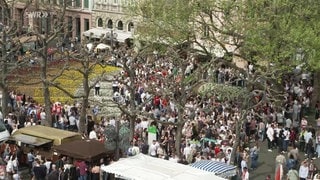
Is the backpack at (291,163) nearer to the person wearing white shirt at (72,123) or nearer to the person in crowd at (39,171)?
the person in crowd at (39,171)

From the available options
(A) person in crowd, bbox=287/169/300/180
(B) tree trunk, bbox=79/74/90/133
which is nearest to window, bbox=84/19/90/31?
(B) tree trunk, bbox=79/74/90/133

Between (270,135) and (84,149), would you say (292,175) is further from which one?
(84,149)

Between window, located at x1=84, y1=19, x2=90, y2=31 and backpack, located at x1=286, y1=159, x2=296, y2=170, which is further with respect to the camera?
window, located at x1=84, y1=19, x2=90, y2=31

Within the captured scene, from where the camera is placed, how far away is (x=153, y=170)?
77.9ft

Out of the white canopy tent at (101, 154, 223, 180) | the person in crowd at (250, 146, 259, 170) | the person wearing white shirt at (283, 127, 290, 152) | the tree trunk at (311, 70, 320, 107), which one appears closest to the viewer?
the white canopy tent at (101, 154, 223, 180)

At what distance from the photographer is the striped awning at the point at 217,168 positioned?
25.2 meters

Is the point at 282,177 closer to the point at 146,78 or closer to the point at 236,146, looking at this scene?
the point at 236,146

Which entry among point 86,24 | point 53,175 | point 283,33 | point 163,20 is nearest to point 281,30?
point 283,33

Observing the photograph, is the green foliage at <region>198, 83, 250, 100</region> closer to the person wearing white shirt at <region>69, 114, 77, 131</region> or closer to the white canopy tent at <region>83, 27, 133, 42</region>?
the person wearing white shirt at <region>69, 114, 77, 131</region>

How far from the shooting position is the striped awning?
25.2 m

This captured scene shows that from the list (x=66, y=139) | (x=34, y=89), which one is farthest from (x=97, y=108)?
(x=66, y=139)

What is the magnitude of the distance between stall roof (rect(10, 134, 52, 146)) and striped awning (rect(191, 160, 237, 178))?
727cm

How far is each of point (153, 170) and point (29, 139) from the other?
8.16 meters

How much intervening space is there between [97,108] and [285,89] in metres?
11.7
